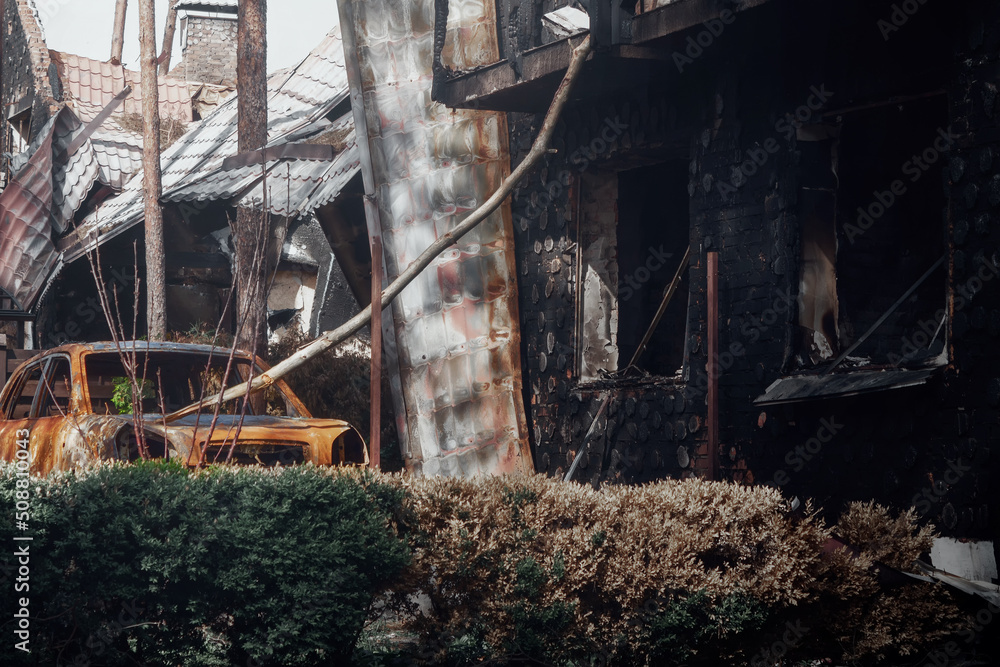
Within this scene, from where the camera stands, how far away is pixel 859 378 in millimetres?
7449

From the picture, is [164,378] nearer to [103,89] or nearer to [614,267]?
[614,267]

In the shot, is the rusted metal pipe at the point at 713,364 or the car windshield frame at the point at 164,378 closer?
the rusted metal pipe at the point at 713,364

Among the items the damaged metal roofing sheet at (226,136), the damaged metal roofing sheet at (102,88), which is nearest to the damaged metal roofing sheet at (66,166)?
the damaged metal roofing sheet at (226,136)

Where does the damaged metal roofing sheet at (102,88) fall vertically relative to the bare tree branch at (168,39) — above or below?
below

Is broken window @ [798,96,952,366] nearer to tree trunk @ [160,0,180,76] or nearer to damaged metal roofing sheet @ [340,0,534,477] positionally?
damaged metal roofing sheet @ [340,0,534,477]

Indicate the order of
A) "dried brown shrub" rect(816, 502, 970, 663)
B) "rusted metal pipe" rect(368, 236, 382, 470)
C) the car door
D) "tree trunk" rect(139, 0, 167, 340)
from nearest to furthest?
"dried brown shrub" rect(816, 502, 970, 663) → "rusted metal pipe" rect(368, 236, 382, 470) → the car door → "tree trunk" rect(139, 0, 167, 340)

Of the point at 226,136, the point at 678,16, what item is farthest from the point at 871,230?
the point at 226,136

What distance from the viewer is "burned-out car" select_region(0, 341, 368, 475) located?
23.6 feet

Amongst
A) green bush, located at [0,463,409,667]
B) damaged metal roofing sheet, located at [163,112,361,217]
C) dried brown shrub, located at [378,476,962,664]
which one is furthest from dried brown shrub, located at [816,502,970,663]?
damaged metal roofing sheet, located at [163,112,361,217]

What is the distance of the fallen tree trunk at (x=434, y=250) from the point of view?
873 cm

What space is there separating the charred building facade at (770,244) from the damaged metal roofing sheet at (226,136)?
4.27 metres

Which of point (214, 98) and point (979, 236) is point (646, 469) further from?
point (214, 98)

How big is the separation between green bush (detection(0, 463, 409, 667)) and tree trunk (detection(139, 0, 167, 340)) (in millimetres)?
10684

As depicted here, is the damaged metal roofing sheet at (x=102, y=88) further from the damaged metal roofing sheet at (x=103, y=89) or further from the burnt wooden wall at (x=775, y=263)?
the burnt wooden wall at (x=775, y=263)
